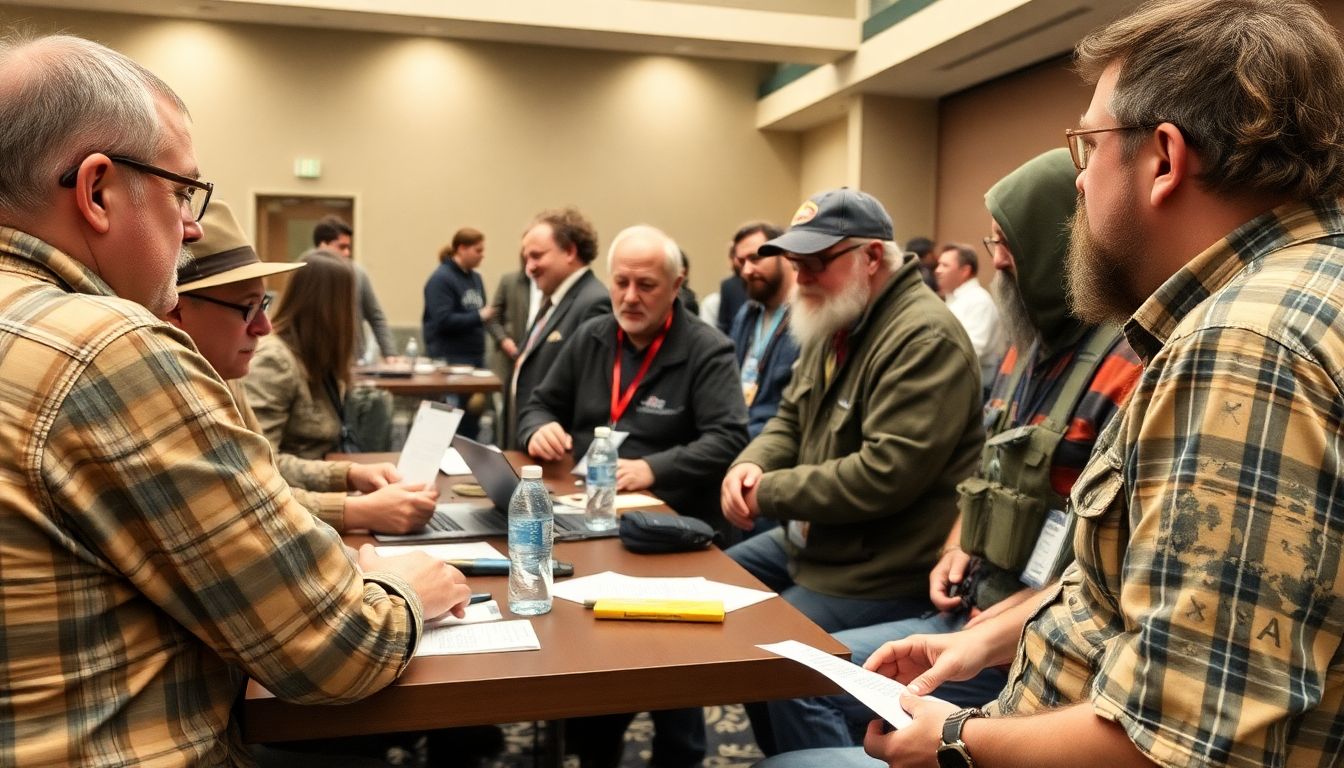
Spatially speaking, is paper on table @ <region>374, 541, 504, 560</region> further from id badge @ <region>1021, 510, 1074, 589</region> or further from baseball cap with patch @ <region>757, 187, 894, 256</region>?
baseball cap with patch @ <region>757, 187, 894, 256</region>

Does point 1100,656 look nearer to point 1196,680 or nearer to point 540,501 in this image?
point 1196,680

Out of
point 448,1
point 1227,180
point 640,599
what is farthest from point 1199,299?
point 448,1

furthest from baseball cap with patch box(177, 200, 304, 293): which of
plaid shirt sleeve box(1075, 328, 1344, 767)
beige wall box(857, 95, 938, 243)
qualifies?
beige wall box(857, 95, 938, 243)

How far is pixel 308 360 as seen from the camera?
302 centimetres

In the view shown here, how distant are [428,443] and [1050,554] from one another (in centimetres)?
142

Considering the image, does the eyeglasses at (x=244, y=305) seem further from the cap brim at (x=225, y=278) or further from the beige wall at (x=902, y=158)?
the beige wall at (x=902, y=158)

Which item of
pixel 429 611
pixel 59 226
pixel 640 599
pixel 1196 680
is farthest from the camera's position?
pixel 640 599

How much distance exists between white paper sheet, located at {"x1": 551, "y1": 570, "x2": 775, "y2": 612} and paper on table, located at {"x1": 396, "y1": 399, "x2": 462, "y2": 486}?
0.70 m

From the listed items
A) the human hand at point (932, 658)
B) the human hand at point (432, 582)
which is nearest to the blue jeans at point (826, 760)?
the human hand at point (932, 658)

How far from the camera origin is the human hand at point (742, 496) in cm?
262

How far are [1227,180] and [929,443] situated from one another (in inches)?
54.6

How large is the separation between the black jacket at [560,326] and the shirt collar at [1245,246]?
128 inches

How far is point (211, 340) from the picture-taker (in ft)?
6.87

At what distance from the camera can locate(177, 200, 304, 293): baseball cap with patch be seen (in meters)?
2.03
